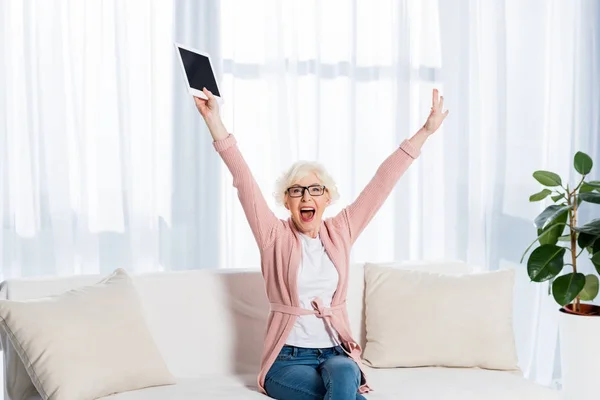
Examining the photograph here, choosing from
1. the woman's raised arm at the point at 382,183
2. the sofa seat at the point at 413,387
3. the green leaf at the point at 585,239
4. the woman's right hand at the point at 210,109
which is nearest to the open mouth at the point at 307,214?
the woman's raised arm at the point at 382,183

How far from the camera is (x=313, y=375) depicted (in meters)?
2.28

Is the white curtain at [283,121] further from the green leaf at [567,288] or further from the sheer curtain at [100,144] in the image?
the green leaf at [567,288]

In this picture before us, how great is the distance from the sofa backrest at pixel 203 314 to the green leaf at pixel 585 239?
92 centimetres

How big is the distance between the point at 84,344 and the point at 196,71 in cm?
91

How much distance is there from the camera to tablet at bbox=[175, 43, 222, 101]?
229 centimetres

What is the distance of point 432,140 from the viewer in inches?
141

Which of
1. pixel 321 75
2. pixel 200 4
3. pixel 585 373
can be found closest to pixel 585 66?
pixel 321 75

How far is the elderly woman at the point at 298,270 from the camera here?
2355 millimetres

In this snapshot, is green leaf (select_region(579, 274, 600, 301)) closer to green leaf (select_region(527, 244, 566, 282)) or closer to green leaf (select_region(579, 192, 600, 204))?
green leaf (select_region(527, 244, 566, 282))

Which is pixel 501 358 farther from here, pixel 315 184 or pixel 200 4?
pixel 200 4

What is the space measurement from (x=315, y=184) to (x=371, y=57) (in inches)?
48.7

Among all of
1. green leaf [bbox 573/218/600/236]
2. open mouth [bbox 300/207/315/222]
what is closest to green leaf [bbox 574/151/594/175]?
green leaf [bbox 573/218/600/236]

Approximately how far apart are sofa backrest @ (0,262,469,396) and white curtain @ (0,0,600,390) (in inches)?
23.9

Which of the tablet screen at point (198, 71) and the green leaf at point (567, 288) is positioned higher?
the tablet screen at point (198, 71)
